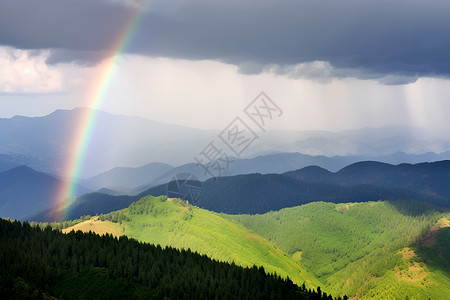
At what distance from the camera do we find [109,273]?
126m

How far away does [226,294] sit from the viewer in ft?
393

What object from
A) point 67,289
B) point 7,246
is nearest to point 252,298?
point 67,289

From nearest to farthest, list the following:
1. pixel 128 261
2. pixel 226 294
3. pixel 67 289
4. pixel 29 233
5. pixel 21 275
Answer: pixel 21 275 < pixel 67 289 < pixel 226 294 < pixel 128 261 < pixel 29 233

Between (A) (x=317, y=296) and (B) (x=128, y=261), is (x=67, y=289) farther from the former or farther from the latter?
(A) (x=317, y=296)

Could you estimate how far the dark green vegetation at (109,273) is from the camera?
354 feet

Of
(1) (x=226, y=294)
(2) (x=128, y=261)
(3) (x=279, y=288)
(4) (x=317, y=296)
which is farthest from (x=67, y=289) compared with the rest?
(4) (x=317, y=296)

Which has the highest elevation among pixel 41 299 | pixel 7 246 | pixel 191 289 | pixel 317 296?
pixel 7 246

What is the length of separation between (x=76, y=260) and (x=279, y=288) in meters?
76.5

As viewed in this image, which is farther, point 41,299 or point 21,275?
point 21,275

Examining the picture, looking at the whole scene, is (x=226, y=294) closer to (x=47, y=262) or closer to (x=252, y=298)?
(x=252, y=298)

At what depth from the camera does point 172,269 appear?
5571 inches

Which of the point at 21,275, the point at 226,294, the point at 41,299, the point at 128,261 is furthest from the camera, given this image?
the point at 128,261

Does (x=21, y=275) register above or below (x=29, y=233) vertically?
below

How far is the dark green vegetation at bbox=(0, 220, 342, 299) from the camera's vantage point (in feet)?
354
